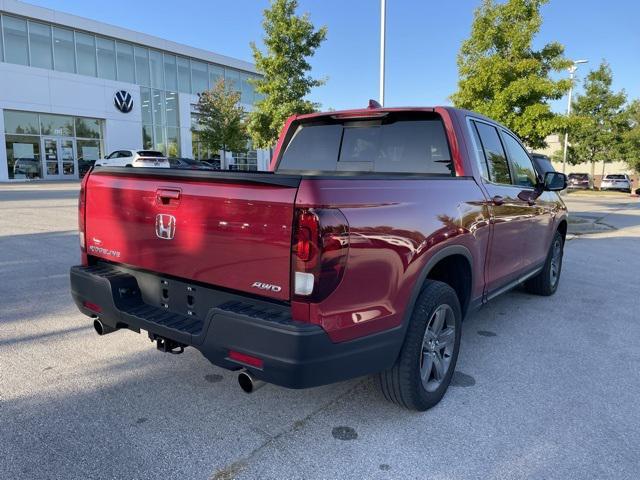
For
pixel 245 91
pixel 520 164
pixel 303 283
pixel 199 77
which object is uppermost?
pixel 199 77

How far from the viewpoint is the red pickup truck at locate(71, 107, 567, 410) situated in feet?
7.39

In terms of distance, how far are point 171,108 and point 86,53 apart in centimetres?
655

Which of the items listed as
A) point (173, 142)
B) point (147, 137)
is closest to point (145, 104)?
point (147, 137)

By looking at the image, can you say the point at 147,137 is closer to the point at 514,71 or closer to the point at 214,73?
the point at 214,73

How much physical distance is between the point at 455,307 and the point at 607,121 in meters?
36.0

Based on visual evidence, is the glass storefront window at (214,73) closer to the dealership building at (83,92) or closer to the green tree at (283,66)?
the dealership building at (83,92)

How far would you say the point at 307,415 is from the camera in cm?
296

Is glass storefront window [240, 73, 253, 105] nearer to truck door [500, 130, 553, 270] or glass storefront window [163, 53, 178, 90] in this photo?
glass storefront window [163, 53, 178, 90]

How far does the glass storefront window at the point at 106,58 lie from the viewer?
30312 millimetres

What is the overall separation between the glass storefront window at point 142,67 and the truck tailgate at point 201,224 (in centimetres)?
3303

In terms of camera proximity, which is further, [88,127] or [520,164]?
[88,127]

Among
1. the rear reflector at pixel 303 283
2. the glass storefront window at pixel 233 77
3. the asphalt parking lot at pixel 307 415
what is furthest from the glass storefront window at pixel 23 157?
the rear reflector at pixel 303 283

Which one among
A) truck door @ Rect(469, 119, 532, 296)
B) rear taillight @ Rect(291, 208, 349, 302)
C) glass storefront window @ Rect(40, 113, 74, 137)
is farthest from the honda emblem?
glass storefront window @ Rect(40, 113, 74, 137)

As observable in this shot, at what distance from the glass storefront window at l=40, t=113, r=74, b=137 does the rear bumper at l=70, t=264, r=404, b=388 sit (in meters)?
29.5
